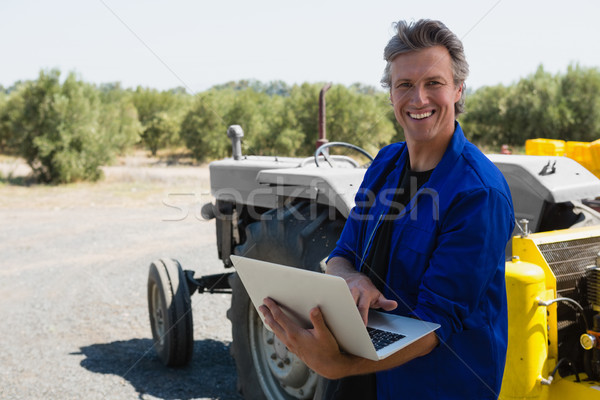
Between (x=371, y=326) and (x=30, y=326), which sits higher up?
(x=371, y=326)

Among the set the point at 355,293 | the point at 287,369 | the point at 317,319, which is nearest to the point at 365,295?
the point at 355,293

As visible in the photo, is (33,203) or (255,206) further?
(33,203)

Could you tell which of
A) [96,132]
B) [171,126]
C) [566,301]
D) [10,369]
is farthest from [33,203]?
[171,126]

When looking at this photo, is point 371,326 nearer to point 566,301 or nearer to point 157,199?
point 566,301

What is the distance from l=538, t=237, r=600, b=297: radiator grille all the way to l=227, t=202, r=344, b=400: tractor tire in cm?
97

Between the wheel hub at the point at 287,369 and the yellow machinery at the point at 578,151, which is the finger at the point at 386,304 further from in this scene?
the yellow machinery at the point at 578,151

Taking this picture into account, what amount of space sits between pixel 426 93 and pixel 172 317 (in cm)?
307

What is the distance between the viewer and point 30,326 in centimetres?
503

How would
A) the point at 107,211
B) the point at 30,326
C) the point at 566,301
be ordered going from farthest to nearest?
the point at 107,211
the point at 30,326
the point at 566,301

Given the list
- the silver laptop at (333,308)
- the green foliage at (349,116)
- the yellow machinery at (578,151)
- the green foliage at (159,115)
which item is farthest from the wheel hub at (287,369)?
the green foliage at (159,115)

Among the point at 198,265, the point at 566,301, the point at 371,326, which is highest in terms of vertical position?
the point at 371,326

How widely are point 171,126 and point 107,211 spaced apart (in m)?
21.1

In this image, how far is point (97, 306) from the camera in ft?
18.6

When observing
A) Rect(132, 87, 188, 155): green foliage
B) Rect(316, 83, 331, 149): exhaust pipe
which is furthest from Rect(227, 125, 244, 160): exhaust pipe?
Rect(132, 87, 188, 155): green foliage
